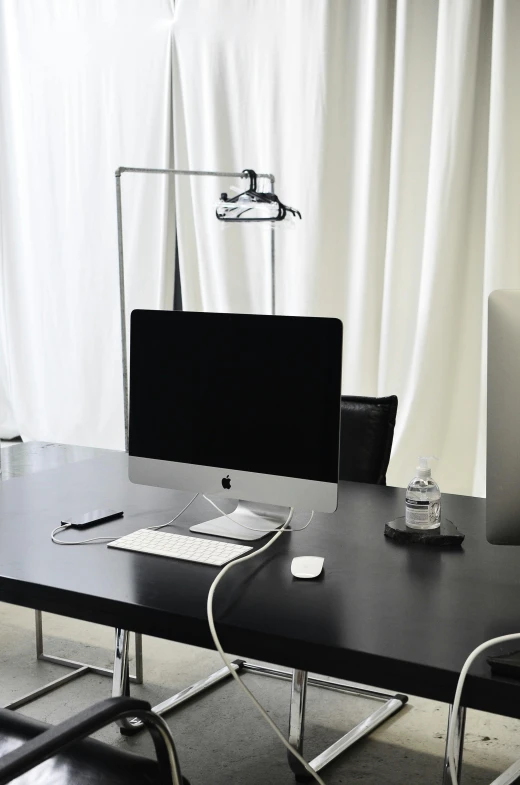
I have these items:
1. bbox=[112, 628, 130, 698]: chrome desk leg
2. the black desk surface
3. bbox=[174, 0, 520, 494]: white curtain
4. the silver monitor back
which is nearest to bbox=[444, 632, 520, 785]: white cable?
the black desk surface

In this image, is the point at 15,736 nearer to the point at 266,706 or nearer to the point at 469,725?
the point at 266,706

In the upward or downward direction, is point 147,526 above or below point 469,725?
above

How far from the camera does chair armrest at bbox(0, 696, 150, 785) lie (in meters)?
0.99

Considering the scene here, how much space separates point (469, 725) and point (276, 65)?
3.30 m

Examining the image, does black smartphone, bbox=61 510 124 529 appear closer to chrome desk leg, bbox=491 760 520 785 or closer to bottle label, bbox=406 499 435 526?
bottle label, bbox=406 499 435 526

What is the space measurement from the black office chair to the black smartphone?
45 cm

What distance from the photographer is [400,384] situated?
416 centimetres

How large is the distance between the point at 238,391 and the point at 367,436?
1.94ft

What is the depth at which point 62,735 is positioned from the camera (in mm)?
1042

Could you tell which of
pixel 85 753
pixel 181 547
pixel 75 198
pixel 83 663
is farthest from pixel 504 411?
pixel 75 198

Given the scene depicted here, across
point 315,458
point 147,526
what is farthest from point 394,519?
point 147,526

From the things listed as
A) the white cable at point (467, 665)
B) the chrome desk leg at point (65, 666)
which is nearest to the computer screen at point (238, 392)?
the white cable at point (467, 665)

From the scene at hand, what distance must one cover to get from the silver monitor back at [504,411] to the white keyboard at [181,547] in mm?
490

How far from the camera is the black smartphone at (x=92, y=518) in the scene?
1749mm
